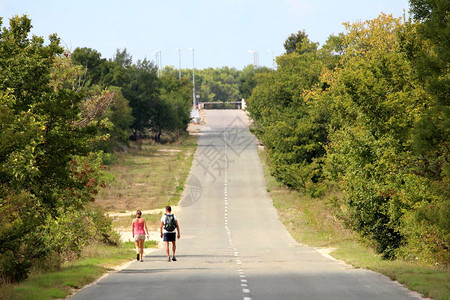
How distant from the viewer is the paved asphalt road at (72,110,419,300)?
15219mm

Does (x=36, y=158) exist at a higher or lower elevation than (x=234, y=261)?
higher

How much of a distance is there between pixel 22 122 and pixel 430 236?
15181 mm

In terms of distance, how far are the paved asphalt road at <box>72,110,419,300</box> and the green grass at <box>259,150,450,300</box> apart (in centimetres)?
56

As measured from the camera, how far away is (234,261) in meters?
25.7

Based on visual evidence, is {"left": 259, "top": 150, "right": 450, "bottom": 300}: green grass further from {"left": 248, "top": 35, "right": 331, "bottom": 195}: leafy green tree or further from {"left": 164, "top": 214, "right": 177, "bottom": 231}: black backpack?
{"left": 164, "top": 214, "right": 177, "bottom": 231}: black backpack

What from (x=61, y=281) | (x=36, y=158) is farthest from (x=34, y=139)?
(x=61, y=281)

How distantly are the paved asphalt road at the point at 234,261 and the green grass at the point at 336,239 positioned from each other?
0.56 m

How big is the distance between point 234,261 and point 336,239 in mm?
15403

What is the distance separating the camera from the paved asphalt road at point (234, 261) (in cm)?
1522

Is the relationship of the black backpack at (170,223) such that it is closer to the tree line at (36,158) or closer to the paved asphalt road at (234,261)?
the paved asphalt road at (234,261)

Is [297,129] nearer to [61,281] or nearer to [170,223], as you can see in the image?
[170,223]

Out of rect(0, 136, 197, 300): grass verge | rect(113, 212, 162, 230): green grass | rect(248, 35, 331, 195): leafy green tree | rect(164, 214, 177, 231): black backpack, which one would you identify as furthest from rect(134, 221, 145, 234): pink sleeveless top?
rect(248, 35, 331, 195): leafy green tree

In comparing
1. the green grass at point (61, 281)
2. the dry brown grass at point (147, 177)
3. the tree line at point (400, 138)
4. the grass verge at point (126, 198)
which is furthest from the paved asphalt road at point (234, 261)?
the tree line at point (400, 138)

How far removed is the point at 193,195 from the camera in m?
64.2
